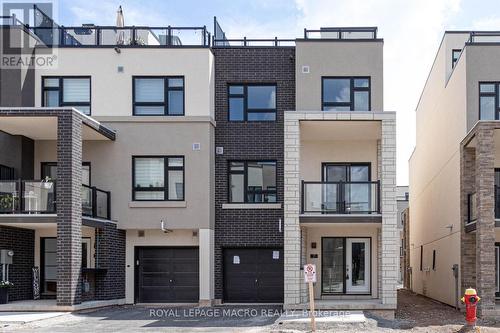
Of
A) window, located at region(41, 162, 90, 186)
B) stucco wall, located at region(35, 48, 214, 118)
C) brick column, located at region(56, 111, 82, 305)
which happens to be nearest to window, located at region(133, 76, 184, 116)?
stucco wall, located at region(35, 48, 214, 118)

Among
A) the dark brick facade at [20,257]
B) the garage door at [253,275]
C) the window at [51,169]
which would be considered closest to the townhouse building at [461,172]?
the garage door at [253,275]

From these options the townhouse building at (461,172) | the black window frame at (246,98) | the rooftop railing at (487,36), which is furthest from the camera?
the black window frame at (246,98)

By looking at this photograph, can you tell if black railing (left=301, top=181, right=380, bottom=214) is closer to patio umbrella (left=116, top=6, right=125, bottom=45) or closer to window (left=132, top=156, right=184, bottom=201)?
window (left=132, top=156, right=184, bottom=201)

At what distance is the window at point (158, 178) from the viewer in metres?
23.5

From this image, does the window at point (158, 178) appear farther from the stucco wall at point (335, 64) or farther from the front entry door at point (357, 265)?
the front entry door at point (357, 265)

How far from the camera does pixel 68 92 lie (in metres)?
23.9

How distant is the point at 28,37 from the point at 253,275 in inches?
440

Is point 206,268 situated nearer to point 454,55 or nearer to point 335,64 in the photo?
point 335,64

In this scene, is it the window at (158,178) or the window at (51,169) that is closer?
the window at (158,178)

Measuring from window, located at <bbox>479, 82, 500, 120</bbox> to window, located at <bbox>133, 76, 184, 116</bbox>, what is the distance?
9882mm

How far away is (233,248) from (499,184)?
9188mm

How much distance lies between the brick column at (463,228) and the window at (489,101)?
134 centimetres

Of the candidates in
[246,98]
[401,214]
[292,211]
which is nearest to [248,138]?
[246,98]

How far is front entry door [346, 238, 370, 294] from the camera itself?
23.5 m
